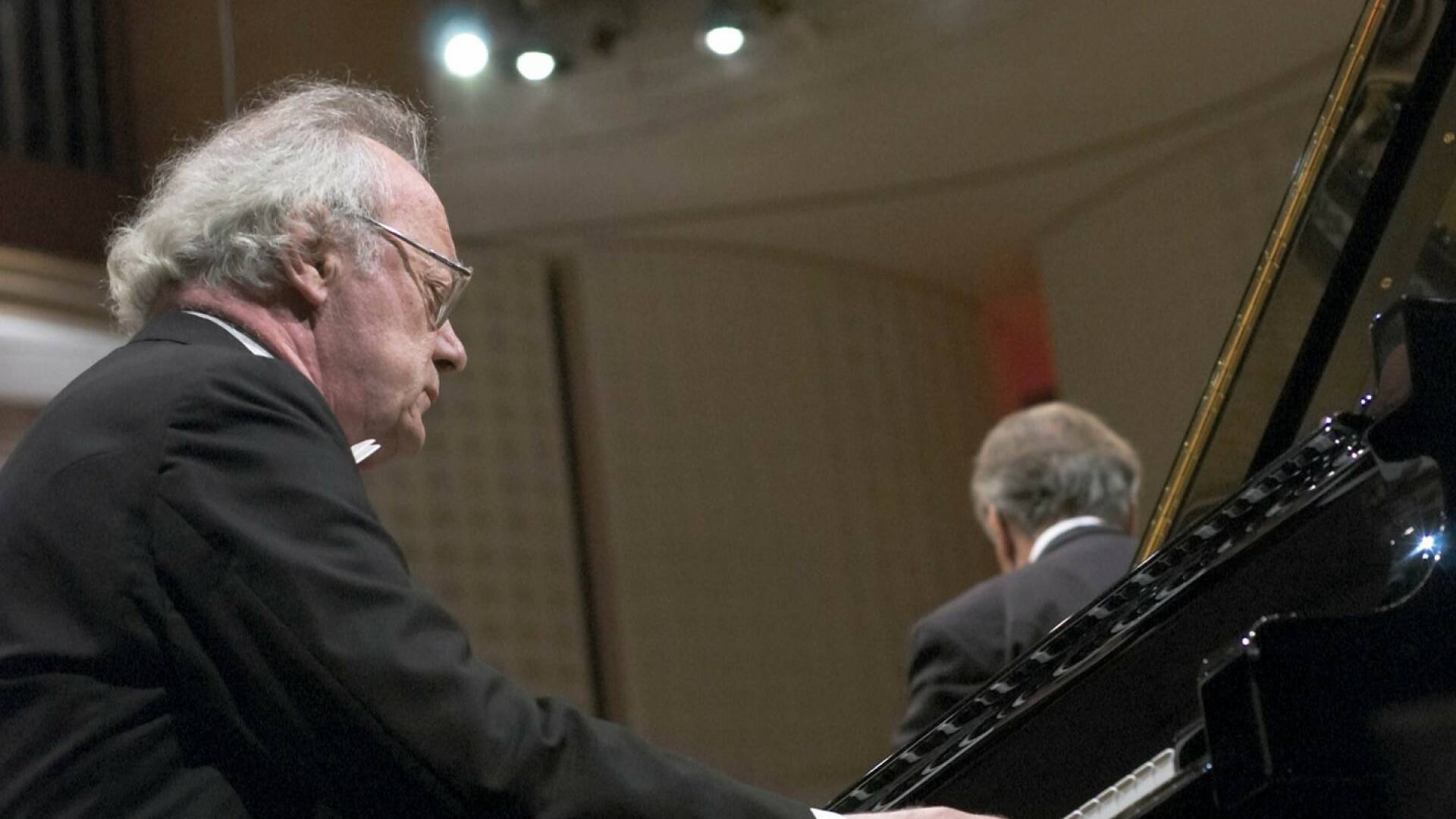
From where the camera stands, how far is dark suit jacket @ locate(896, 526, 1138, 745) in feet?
11.1

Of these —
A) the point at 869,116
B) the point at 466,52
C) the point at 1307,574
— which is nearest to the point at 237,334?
the point at 1307,574

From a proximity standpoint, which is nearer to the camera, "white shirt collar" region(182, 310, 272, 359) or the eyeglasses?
"white shirt collar" region(182, 310, 272, 359)

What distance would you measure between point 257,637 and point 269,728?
79mm

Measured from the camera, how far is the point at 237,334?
6.03 feet

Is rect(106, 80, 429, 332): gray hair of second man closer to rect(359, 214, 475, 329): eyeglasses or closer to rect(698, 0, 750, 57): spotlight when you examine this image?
rect(359, 214, 475, 329): eyeglasses

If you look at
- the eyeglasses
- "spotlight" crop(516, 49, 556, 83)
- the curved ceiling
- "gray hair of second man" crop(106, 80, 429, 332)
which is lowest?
the eyeglasses

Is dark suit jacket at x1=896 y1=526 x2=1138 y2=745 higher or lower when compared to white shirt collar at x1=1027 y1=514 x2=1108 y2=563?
lower

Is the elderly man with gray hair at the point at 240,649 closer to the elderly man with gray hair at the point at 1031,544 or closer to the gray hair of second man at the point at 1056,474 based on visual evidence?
the elderly man with gray hair at the point at 1031,544

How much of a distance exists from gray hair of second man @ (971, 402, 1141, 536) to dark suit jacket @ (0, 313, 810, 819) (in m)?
2.24

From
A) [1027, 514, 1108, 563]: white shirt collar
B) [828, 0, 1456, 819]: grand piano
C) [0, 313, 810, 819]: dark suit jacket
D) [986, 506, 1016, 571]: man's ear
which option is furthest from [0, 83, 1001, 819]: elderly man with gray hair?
[986, 506, 1016, 571]: man's ear

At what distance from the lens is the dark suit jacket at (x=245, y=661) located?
151cm

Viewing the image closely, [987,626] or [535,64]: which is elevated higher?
[535,64]

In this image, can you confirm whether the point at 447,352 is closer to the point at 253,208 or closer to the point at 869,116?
the point at 253,208

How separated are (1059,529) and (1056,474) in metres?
0.11
